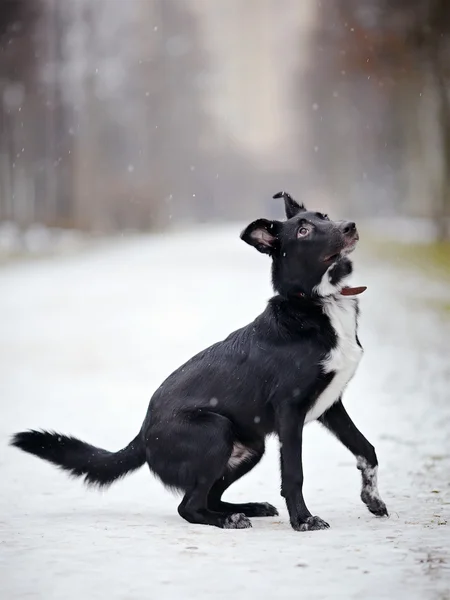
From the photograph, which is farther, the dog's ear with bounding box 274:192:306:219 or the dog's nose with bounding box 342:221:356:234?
the dog's ear with bounding box 274:192:306:219

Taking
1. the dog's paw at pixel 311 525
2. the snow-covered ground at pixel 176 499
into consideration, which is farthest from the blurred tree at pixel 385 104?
the dog's paw at pixel 311 525

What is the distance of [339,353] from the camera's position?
14.3 feet

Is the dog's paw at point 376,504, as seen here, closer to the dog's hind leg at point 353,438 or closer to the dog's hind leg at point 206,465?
the dog's hind leg at point 353,438

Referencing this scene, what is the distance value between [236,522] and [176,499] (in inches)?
39.9

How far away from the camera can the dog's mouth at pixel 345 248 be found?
14.4 feet

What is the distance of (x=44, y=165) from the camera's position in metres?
41.3

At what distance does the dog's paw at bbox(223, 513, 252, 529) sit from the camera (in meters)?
4.40

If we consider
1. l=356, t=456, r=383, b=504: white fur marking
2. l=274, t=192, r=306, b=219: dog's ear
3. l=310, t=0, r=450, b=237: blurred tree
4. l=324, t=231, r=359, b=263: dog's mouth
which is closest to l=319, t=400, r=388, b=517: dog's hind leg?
l=356, t=456, r=383, b=504: white fur marking

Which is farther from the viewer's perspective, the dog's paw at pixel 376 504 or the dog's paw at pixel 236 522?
the dog's paw at pixel 376 504

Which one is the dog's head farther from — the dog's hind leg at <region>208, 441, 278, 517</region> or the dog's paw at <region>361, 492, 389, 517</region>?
the dog's paw at <region>361, 492, 389, 517</region>

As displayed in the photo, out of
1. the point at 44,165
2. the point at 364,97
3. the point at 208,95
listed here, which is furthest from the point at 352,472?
the point at 208,95

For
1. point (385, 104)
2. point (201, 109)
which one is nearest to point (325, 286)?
point (385, 104)

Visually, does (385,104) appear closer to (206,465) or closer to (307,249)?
(307,249)

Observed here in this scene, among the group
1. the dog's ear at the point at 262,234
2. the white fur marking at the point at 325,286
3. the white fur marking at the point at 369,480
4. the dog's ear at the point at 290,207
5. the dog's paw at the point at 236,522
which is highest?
the dog's ear at the point at 290,207
